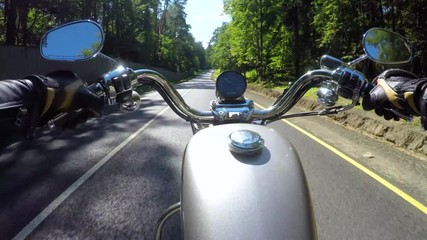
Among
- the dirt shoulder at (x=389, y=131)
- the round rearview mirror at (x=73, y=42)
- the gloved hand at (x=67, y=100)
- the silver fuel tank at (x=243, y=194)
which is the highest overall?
the round rearview mirror at (x=73, y=42)

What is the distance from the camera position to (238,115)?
194 cm

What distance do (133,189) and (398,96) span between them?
3.95 metres

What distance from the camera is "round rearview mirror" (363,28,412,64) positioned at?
6.71 ft

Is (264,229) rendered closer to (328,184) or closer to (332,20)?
(328,184)

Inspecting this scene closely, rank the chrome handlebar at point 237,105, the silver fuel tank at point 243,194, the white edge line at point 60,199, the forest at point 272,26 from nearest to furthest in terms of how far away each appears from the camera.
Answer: the silver fuel tank at point 243,194
the chrome handlebar at point 237,105
the white edge line at point 60,199
the forest at point 272,26

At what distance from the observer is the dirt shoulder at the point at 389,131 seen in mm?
7797

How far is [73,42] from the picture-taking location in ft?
6.08

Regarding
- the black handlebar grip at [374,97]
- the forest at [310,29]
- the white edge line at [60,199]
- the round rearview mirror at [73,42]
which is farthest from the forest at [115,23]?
the forest at [310,29]

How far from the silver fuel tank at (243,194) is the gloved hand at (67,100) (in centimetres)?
47

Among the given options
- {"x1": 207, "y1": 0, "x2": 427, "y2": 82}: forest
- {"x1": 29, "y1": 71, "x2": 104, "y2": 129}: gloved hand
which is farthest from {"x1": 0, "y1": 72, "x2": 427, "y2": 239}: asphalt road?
{"x1": 207, "y1": 0, "x2": 427, "y2": 82}: forest

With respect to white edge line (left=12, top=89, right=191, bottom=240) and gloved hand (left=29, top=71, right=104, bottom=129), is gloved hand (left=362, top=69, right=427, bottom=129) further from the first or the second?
white edge line (left=12, top=89, right=191, bottom=240)

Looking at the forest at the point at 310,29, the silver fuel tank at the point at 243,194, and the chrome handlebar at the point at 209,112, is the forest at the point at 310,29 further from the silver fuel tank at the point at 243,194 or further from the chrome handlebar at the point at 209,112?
the silver fuel tank at the point at 243,194

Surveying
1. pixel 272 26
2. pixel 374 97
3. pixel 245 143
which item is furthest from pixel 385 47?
pixel 272 26

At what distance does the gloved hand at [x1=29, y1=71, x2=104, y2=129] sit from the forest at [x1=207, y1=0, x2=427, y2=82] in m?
21.4
